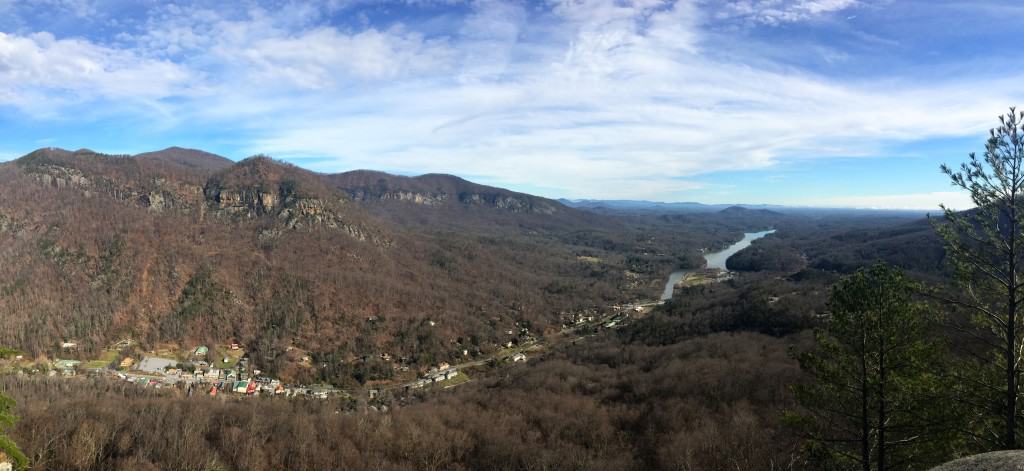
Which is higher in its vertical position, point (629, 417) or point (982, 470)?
point (982, 470)

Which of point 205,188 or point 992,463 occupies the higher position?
point 205,188

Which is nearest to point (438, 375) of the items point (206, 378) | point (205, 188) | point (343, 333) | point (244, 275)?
point (343, 333)

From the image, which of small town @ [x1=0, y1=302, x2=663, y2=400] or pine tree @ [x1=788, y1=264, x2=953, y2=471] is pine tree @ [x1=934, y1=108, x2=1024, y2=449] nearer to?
pine tree @ [x1=788, y1=264, x2=953, y2=471]

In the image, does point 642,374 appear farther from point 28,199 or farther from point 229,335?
point 28,199

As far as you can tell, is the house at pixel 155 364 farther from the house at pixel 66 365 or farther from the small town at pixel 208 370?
the house at pixel 66 365

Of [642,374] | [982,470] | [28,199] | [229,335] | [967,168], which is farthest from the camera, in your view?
[28,199]

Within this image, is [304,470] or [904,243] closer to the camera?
[304,470]

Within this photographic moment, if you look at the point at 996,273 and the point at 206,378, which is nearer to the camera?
the point at 996,273

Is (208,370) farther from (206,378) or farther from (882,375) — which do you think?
(882,375)

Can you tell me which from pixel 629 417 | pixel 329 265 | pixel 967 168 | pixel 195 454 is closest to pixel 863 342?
pixel 967 168
